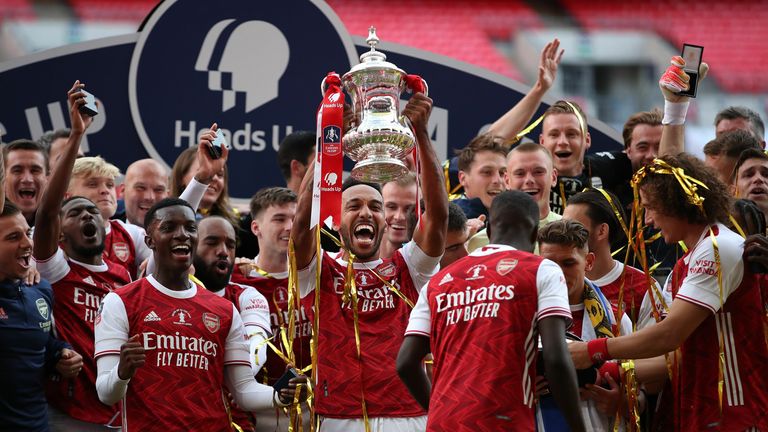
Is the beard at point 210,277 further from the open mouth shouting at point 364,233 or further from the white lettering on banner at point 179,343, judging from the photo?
the open mouth shouting at point 364,233

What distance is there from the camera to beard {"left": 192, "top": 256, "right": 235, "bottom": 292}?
18.6 ft

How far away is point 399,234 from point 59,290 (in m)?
1.81

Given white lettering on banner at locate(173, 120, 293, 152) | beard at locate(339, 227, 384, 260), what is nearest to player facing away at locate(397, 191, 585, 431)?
Result: beard at locate(339, 227, 384, 260)

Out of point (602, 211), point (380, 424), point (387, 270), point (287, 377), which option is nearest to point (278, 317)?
point (387, 270)

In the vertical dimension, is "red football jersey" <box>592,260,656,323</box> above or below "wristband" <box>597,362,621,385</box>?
above

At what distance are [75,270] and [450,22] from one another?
13946 mm

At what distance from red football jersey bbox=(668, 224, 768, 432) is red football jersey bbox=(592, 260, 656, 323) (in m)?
0.81

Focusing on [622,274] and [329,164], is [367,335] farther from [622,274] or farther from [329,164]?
[622,274]

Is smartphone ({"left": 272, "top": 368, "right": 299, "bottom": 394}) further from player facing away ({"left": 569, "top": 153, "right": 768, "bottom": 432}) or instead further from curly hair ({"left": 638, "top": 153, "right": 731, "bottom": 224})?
curly hair ({"left": 638, "top": 153, "right": 731, "bottom": 224})

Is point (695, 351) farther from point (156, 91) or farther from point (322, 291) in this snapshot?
point (156, 91)

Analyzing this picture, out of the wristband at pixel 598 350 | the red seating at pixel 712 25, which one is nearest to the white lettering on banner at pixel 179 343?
the wristband at pixel 598 350

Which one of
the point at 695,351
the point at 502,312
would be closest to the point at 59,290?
the point at 502,312

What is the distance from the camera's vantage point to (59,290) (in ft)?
Result: 17.8

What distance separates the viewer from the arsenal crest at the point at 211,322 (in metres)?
4.98
